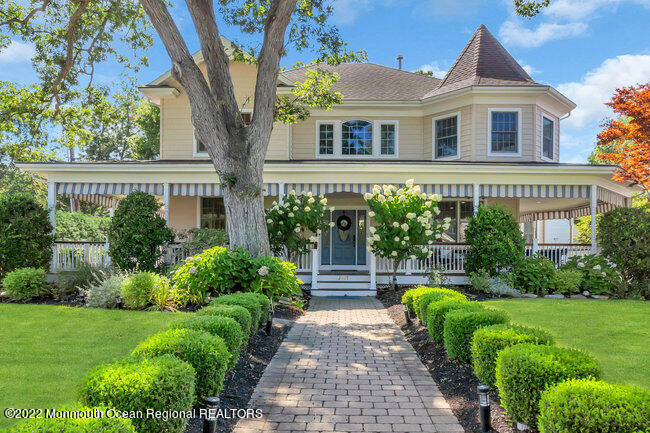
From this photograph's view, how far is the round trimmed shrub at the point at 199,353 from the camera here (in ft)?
12.2

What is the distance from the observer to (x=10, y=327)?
7141 millimetres

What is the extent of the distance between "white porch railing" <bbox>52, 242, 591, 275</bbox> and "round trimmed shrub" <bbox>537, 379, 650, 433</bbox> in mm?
9969

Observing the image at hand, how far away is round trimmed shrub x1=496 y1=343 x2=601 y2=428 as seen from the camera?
3219mm

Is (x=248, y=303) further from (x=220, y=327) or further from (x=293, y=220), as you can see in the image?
(x=293, y=220)

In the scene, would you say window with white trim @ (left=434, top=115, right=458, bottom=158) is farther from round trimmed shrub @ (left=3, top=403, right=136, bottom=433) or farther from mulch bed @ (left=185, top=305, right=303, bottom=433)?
round trimmed shrub @ (left=3, top=403, right=136, bottom=433)

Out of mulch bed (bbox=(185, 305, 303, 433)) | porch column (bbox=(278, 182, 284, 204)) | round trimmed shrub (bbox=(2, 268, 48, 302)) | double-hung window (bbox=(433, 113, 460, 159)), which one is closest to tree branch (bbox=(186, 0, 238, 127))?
porch column (bbox=(278, 182, 284, 204))

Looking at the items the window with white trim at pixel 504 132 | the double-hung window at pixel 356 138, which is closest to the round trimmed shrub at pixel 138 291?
the double-hung window at pixel 356 138

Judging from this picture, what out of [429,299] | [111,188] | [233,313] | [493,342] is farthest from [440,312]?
[111,188]

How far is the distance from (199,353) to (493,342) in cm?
274

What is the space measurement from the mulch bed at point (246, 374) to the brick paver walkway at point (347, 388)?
0.33 feet

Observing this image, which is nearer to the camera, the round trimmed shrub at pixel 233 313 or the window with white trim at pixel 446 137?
the round trimmed shrub at pixel 233 313

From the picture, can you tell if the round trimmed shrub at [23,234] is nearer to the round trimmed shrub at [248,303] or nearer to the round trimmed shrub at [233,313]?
the round trimmed shrub at [248,303]

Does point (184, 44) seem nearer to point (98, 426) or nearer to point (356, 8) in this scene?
point (356, 8)

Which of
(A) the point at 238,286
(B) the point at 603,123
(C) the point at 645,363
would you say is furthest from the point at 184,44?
(B) the point at 603,123
